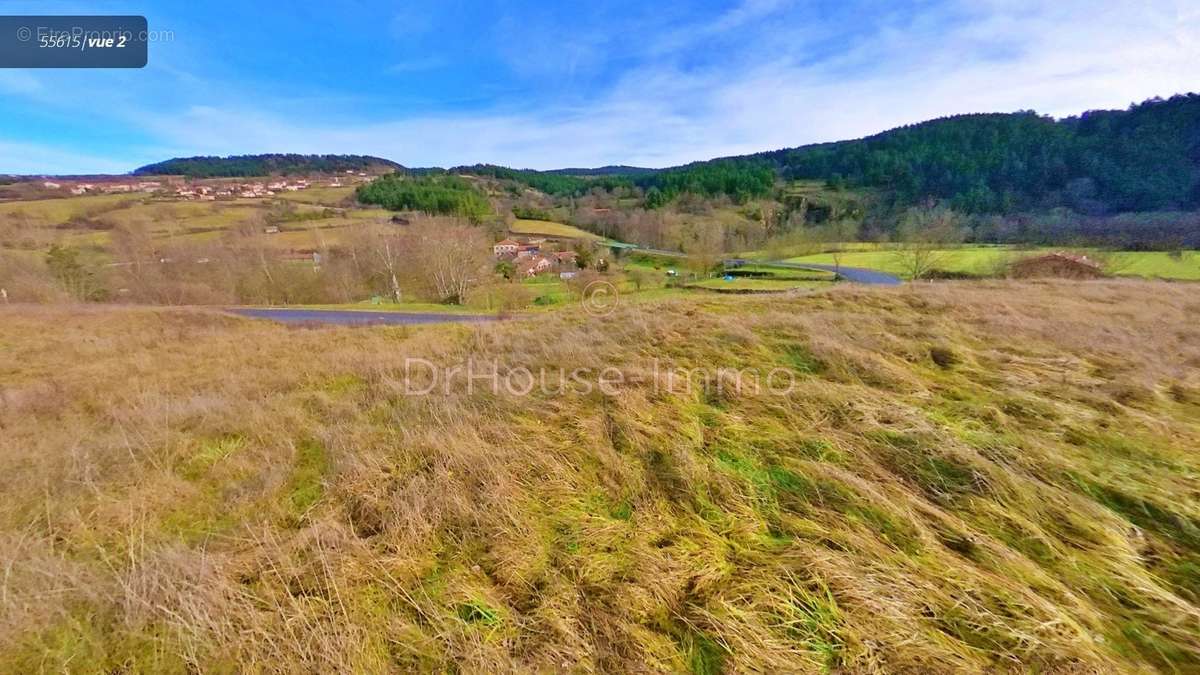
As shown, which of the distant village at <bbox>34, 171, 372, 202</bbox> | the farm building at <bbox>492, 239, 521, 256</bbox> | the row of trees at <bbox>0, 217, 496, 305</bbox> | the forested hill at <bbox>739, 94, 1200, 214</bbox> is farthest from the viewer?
the distant village at <bbox>34, 171, 372, 202</bbox>

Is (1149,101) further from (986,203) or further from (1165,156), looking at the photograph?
(986,203)

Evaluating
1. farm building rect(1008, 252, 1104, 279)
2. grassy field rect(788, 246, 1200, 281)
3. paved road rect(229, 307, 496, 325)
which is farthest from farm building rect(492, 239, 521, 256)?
farm building rect(1008, 252, 1104, 279)

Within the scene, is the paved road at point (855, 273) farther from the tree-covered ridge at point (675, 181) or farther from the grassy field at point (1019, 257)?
the tree-covered ridge at point (675, 181)

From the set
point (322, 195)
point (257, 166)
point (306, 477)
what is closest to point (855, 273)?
point (306, 477)

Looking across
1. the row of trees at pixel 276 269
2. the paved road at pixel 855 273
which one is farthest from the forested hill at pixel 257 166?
the paved road at pixel 855 273

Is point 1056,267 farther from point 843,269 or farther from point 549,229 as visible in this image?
point 549,229

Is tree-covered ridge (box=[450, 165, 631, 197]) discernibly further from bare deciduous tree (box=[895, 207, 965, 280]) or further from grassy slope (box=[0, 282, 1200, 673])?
grassy slope (box=[0, 282, 1200, 673])
